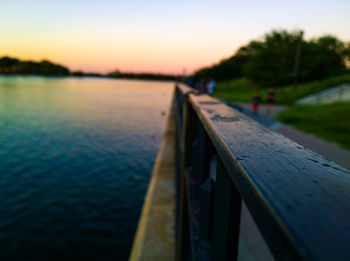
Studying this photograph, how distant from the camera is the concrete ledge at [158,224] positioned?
14.5 ft

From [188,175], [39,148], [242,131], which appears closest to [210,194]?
[242,131]

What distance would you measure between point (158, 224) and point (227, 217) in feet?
15.2

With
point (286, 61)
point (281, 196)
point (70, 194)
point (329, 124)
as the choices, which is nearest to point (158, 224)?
point (281, 196)

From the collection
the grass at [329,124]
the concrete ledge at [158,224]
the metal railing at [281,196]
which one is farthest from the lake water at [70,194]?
the grass at [329,124]

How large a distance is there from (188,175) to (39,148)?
51.5 feet

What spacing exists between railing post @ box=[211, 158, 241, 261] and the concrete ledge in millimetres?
3450

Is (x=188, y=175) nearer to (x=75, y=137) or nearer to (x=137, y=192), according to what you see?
(x=137, y=192)

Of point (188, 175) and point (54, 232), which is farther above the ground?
point (188, 175)

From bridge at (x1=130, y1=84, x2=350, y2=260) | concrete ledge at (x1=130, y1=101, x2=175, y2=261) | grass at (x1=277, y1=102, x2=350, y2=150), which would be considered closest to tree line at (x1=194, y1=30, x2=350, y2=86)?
grass at (x1=277, y1=102, x2=350, y2=150)

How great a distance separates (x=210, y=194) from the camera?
5.58ft

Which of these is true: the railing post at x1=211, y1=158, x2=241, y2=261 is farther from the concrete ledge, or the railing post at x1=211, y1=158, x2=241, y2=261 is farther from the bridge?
the concrete ledge

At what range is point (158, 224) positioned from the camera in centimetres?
538

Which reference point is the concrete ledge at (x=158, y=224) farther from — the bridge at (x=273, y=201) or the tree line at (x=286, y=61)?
the tree line at (x=286, y=61)

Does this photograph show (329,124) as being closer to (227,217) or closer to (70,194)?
(70,194)
